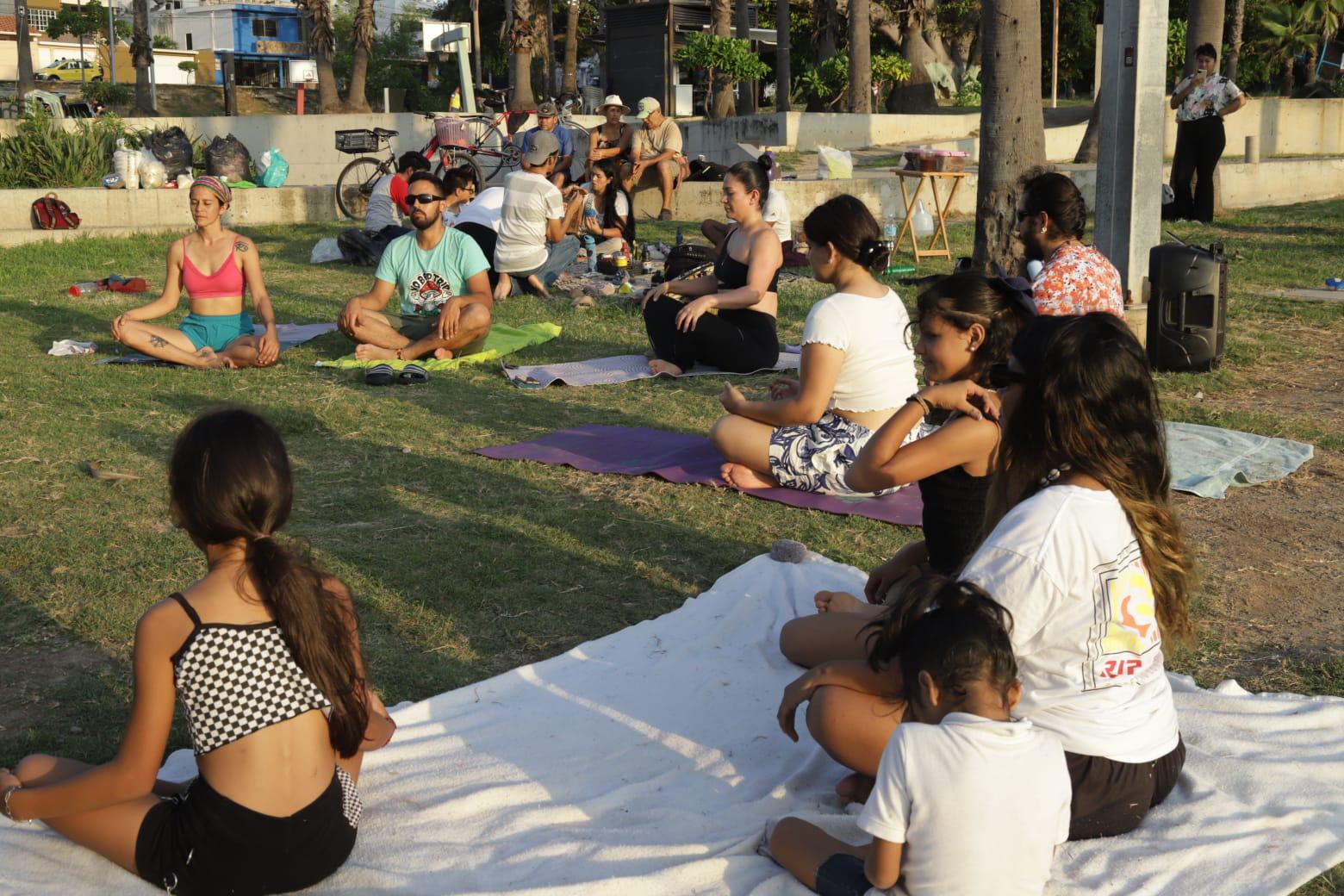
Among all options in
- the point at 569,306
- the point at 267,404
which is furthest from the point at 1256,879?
the point at 569,306

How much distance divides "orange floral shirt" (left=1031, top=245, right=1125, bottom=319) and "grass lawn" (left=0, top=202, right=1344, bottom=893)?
3.82 feet

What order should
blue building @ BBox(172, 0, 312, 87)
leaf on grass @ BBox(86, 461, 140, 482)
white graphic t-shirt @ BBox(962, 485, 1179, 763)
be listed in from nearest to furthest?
white graphic t-shirt @ BBox(962, 485, 1179, 763) → leaf on grass @ BBox(86, 461, 140, 482) → blue building @ BBox(172, 0, 312, 87)

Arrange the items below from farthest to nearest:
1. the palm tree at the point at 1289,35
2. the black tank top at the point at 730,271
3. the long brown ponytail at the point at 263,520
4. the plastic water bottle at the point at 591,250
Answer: the palm tree at the point at 1289,35
the plastic water bottle at the point at 591,250
the black tank top at the point at 730,271
the long brown ponytail at the point at 263,520

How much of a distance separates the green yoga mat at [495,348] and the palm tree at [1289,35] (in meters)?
27.7

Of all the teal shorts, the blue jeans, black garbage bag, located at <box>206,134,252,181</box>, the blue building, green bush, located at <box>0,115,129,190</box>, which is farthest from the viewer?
the blue building

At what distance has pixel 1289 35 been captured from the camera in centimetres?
3167

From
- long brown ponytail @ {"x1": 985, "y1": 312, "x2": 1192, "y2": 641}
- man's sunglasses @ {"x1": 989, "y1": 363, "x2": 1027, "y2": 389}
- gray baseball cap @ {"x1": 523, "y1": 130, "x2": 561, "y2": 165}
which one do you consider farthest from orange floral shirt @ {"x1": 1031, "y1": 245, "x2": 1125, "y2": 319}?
gray baseball cap @ {"x1": 523, "y1": 130, "x2": 561, "y2": 165}

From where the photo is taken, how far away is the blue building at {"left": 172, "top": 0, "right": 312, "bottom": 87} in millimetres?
63531

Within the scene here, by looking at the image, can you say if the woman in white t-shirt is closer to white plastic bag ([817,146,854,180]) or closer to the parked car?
white plastic bag ([817,146,854,180])

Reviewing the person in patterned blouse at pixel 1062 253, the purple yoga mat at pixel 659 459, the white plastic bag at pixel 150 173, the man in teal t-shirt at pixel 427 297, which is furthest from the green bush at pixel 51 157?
the person in patterned blouse at pixel 1062 253

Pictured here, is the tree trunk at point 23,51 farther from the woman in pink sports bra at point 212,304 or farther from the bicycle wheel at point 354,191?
the woman in pink sports bra at point 212,304

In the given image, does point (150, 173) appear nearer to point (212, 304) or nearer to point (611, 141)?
point (611, 141)

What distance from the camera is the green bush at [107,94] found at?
33953 millimetres

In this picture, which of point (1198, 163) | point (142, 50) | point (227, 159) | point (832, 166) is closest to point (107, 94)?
point (142, 50)
